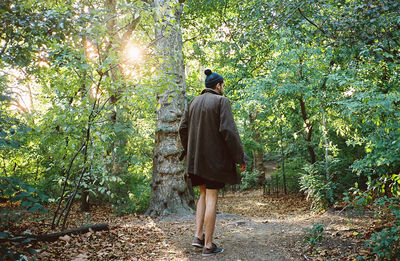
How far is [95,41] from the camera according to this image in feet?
12.2

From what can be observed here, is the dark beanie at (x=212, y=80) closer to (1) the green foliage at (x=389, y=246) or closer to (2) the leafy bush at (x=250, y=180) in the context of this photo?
(1) the green foliage at (x=389, y=246)

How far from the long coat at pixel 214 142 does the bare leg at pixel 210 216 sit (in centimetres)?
21

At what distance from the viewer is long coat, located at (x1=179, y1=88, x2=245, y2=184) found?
3436mm

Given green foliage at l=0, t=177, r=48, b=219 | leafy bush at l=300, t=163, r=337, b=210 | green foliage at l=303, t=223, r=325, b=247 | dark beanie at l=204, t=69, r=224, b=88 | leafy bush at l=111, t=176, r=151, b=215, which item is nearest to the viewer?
green foliage at l=0, t=177, r=48, b=219

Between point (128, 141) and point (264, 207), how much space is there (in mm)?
5673

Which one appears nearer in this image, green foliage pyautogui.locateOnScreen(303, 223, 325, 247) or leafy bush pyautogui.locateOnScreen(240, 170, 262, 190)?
green foliage pyautogui.locateOnScreen(303, 223, 325, 247)

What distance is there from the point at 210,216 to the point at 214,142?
932 mm

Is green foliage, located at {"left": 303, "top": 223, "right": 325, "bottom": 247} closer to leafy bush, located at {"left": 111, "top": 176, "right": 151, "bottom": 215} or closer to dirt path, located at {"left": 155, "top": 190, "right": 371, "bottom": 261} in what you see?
dirt path, located at {"left": 155, "top": 190, "right": 371, "bottom": 261}

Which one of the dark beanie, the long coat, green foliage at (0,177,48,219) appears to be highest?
the dark beanie

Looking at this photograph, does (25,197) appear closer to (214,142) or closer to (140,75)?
(214,142)

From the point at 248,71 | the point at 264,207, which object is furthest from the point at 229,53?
the point at 264,207

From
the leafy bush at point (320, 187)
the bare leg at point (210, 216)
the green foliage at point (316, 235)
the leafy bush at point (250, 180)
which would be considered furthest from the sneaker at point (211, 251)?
the leafy bush at point (250, 180)

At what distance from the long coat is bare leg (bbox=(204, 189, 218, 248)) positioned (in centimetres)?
21

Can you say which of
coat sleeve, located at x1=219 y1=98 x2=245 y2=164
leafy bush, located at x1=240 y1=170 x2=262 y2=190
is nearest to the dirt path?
coat sleeve, located at x1=219 y1=98 x2=245 y2=164
